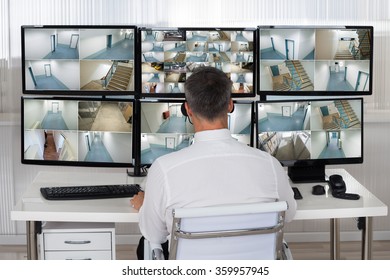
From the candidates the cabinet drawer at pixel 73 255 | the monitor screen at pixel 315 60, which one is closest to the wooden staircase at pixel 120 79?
the monitor screen at pixel 315 60

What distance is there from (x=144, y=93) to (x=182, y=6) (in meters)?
1.24

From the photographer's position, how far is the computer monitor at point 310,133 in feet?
12.3

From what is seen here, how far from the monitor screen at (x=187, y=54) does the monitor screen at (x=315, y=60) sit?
0.28ft

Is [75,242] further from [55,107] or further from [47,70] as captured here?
[47,70]

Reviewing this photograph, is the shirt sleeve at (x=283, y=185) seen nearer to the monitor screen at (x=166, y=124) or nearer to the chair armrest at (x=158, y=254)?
the chair armrest at (x=158, y=254)

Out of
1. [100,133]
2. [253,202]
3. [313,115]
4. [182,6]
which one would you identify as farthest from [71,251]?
[182,6]

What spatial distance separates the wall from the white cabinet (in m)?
1.55

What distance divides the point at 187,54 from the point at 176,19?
117cm

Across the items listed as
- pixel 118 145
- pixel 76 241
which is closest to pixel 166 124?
pixel 118 145

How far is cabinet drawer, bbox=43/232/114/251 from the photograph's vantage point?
11.0ft

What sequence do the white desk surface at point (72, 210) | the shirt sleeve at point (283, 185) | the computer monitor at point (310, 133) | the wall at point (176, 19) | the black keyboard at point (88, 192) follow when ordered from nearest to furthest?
the shirt sleeve at point (283, 185) → the white desk surface at point (72, 210) → the black keyboard at point (88, 192) → the computer monitor at point (310, 133) → the wall at point (176, 19)

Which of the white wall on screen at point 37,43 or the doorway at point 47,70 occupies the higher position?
the white wall on screen at point 37,43

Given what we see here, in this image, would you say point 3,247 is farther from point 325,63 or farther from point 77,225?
point 325,63

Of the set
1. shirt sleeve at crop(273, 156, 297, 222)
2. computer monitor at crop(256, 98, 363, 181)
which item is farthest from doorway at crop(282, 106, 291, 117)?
shirt sleeve at crop(273, 156, 297, 222)
